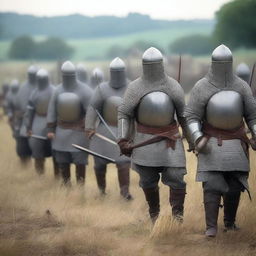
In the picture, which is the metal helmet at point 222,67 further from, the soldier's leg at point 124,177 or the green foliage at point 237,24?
the green foliage at point 237,24

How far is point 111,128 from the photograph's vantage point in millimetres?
8531

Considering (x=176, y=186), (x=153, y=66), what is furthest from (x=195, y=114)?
(x=176, y=186)

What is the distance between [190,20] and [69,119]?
106 ft

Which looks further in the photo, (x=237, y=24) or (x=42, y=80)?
(x=237, y=24)

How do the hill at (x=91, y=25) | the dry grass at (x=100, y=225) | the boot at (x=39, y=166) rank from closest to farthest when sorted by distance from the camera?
the dry grass at (x=100, y=225), the boot at (x=39, y=166), the hill at (x=91, y=25)

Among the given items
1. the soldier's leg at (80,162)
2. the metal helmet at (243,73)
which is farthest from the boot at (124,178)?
the metal helmet at (243,73)

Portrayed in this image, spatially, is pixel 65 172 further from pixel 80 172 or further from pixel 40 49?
pixel 40 49

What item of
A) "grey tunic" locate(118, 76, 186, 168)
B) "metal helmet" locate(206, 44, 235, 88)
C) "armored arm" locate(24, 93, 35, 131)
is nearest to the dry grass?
"grey tunic" locate(118, 76, 186, 168)

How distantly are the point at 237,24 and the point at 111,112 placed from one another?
10.1m

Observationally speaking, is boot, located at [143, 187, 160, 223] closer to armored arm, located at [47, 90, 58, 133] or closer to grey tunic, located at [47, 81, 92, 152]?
grey tunic, located at [47, 81, 92, 152]

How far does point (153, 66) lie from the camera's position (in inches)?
251

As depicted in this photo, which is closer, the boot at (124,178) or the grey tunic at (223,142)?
the grey tunic at (223,142)

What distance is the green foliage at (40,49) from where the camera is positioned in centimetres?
3541

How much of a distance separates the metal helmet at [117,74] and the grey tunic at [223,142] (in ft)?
8.24
